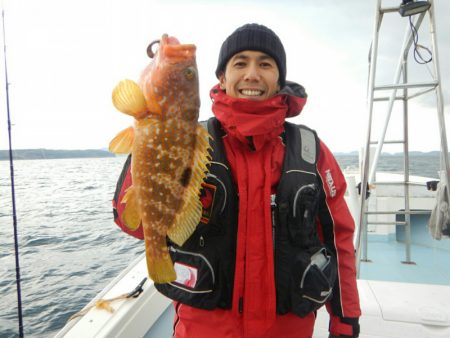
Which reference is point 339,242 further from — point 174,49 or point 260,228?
point 174,49

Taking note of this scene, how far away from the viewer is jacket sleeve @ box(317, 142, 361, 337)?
210 cm

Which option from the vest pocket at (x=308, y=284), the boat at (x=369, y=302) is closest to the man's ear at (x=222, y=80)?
the vest pocket at (x=308, y=284)

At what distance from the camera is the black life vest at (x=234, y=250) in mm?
1830

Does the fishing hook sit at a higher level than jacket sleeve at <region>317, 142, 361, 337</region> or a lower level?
higher

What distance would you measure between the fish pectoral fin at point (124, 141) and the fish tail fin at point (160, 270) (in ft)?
Result: 1.67

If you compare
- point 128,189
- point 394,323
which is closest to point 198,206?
point 128,189

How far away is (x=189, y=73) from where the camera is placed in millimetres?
1540

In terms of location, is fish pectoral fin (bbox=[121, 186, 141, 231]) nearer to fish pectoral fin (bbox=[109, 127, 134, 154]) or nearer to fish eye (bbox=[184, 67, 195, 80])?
fish pectoral fin (bbox=[109, 127, 134, 154])

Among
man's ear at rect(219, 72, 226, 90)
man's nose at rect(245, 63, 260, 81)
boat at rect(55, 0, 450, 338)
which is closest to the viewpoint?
man's nose at rect(245, 63, 260, 81)

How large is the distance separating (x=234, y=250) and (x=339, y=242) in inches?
28.9

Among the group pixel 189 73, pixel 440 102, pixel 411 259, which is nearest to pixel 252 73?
pixel 189 73

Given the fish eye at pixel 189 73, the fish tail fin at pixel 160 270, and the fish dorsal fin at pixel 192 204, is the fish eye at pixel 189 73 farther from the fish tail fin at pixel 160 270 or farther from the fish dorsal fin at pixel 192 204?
the fish tail fin at pixel 160 270

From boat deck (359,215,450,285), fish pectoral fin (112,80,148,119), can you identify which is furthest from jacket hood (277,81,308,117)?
boat deck (359,215,450,285)

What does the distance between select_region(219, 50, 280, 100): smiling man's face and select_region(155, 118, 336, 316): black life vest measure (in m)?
0.39
